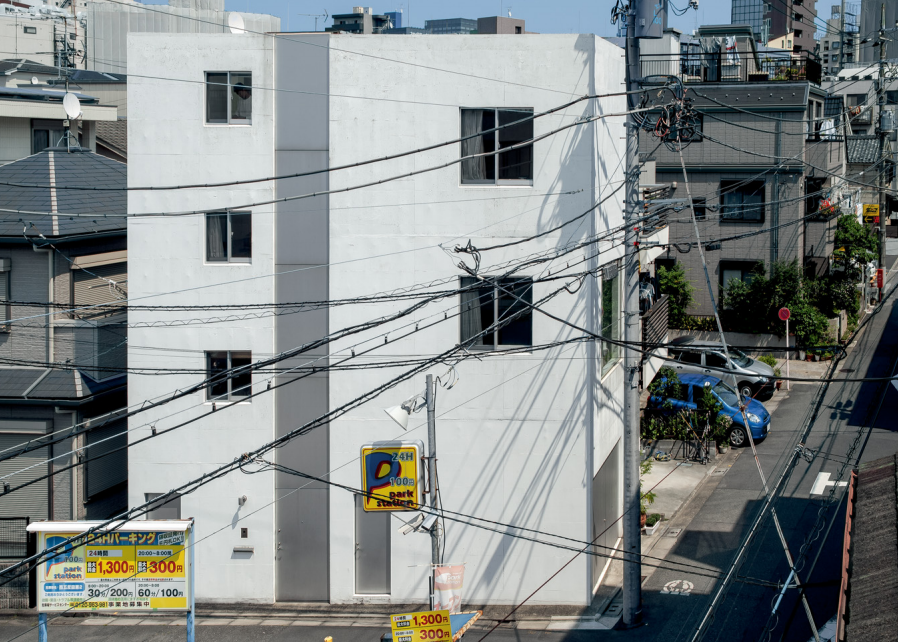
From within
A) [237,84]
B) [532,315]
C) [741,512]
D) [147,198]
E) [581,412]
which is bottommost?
[741,512]

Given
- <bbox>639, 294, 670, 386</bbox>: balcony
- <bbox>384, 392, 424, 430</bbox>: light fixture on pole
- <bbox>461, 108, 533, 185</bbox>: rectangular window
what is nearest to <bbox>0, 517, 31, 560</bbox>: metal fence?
<bbox>384, 392, 424, 430</bbox>: light fixture on pole

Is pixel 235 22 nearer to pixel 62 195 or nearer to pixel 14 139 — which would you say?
pixel 62 195

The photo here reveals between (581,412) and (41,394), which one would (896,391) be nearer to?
(581,412)

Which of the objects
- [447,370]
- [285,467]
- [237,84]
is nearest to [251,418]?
[285,467]

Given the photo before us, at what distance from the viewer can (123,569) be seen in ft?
45.8

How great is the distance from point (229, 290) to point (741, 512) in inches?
498

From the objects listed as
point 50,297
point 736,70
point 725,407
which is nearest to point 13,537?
point 50,297

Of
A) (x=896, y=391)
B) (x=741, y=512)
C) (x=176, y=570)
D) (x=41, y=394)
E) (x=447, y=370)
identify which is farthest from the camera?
(x=896, y=391)

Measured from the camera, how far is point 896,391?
29.3 metres

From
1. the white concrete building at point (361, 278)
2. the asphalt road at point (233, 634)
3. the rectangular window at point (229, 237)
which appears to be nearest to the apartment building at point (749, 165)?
the white concrete building at point (361, 278)

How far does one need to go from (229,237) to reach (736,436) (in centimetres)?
1605

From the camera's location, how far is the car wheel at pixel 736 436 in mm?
26547

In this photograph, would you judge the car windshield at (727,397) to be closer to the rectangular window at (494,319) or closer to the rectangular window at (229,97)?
the rectangular window at (494,319)

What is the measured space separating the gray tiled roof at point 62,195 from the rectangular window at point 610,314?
1027cm
